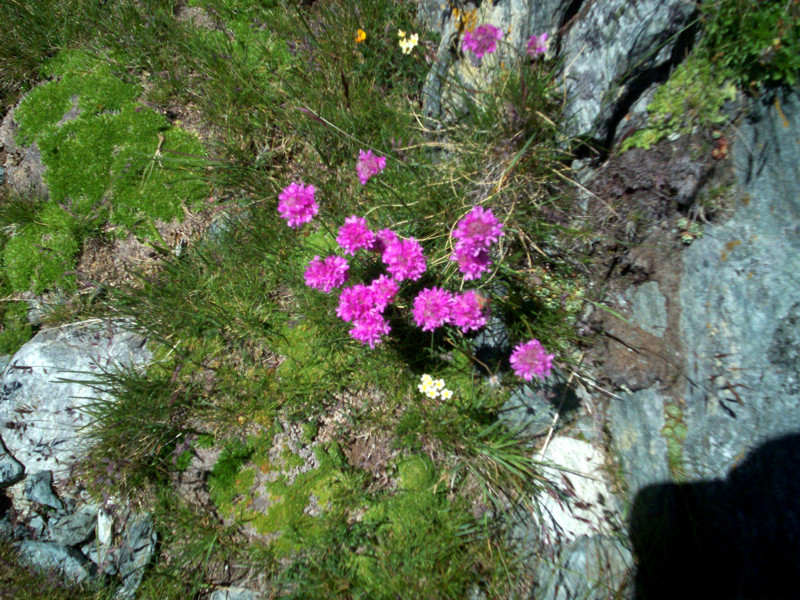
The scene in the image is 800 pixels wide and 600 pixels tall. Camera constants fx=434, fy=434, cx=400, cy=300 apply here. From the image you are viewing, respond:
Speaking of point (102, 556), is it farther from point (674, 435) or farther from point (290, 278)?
point (674, 435)

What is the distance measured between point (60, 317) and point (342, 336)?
8.97 feet

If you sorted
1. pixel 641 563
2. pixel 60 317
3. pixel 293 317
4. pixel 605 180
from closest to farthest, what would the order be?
pixel 641 563, pixel 605 180, pixel 293 317, pixel 60 317

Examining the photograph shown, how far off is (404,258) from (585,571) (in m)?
2.29

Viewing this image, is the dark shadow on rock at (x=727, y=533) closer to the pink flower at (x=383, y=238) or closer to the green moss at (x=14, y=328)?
the pink flower at (x=383, y=238)

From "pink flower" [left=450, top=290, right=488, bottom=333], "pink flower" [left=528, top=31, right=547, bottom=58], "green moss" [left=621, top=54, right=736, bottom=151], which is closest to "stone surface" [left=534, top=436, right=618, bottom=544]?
"pink flower" [left=450, top=290, right=488, bottom=333]

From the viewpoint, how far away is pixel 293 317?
12.2 ft

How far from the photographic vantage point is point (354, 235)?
8.79 ft

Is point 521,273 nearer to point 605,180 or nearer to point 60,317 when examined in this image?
point 605,180

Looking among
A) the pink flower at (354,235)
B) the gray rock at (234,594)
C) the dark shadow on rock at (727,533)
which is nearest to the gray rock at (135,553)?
the gray rock at (234,594)

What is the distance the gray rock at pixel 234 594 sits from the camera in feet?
10.1

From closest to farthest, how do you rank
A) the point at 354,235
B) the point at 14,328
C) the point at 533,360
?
1. the point at 533,360
2. the point at 354,235
3. the point at 14,328

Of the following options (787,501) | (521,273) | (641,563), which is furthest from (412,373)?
(787,501)

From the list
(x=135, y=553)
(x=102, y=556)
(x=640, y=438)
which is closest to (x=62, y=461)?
(x=102, y=556)

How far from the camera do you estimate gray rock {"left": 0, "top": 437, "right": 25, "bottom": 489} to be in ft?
11.8
